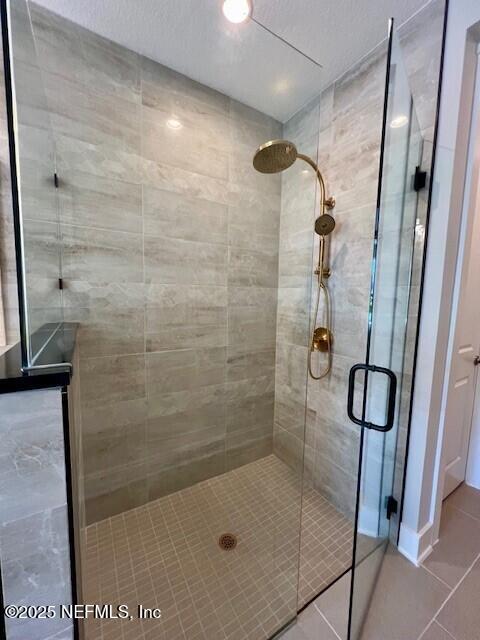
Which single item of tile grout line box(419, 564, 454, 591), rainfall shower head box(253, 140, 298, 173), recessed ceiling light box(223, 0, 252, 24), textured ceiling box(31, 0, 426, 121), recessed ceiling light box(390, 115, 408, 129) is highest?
textured ceiling box(31, 0, 426, 121)

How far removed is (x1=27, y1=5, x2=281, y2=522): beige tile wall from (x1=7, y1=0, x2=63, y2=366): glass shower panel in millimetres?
150

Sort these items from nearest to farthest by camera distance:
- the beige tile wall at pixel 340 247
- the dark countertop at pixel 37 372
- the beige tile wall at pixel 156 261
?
the dark countertop at pixel 37 372 → the beige tile wall at pixel 340 247 → the beige tile wall at pixel 156 261

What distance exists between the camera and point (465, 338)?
1543mm

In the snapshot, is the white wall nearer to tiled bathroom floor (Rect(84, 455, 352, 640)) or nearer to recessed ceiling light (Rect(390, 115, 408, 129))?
recessed ceiling light (Rect(390, 115, 408, 129))

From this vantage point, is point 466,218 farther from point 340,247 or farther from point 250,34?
point 250,34

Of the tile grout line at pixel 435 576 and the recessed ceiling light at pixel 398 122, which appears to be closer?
the recessed ceiling light at pixel 398 122

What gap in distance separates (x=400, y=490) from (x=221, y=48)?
2515mm

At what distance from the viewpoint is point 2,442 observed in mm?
548

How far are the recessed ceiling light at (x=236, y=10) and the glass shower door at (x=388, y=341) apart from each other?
65 cm

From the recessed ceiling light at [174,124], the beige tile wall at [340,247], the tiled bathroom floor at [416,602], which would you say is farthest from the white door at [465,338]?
the recessed ceiling light at [174,124]

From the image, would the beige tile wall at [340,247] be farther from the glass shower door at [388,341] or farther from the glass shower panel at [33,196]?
the glass shower panel at [33,196]

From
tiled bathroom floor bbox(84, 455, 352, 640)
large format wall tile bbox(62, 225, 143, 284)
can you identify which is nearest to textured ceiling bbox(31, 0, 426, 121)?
large format wall tile bbox(62, 225, 143, 284)

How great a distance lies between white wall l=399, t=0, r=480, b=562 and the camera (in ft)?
3.43

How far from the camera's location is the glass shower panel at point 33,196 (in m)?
0.60
